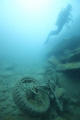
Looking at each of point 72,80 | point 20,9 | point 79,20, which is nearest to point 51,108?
point 72,80

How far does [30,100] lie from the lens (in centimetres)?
455

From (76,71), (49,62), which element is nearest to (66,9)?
(49,62)

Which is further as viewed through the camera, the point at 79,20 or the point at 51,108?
the point at 79,20

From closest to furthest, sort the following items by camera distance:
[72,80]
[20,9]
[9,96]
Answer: [9,96]
[72,80]
[20,9]

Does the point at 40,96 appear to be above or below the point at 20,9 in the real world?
below

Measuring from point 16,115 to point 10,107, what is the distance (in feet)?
1.95

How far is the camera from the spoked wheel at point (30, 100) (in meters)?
4.02

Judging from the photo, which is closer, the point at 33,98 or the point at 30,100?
the point at 30,100

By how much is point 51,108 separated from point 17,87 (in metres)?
1.57

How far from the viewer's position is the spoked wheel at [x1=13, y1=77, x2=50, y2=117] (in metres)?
4.02

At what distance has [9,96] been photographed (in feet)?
18.8

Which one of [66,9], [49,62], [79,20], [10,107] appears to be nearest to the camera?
[10,107]

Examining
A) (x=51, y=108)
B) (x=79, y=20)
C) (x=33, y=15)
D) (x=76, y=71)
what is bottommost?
(x=51, y=108)

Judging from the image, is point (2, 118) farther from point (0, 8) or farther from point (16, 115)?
point (0, 8)
